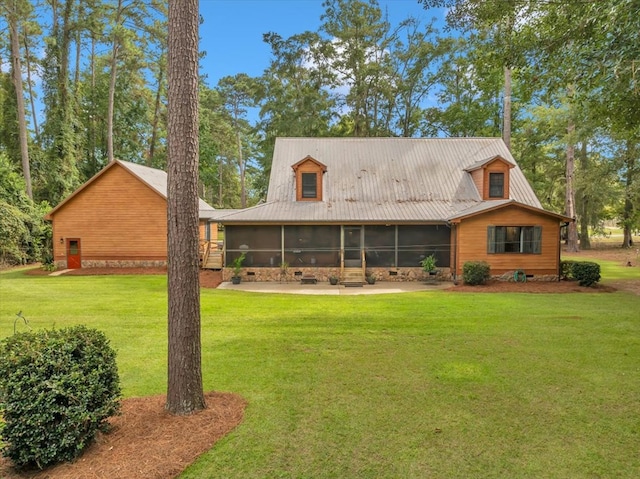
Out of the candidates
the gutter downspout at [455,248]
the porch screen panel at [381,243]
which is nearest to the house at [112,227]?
the porch screen panel at [381,243]

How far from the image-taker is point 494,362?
19.9 feet

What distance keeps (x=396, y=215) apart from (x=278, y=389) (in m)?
12.2

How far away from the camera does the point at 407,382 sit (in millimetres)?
5324

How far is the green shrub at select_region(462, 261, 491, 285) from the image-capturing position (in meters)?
14.5

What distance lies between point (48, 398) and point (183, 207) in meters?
2.11

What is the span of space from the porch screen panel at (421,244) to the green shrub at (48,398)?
14.0 m

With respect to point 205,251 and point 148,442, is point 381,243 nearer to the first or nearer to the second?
point 205,251

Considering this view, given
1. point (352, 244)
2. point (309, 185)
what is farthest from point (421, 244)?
point (309, 185)

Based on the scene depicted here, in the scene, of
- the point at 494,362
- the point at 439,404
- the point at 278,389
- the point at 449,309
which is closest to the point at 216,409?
the point at 278,389

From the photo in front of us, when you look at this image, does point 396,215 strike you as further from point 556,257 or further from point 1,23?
point 1,23

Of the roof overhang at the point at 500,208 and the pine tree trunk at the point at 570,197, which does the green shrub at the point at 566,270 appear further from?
the pine tree trunk at the point at 570,197

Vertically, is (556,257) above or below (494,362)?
above

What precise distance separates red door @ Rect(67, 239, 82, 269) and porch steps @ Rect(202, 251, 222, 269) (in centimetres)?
656

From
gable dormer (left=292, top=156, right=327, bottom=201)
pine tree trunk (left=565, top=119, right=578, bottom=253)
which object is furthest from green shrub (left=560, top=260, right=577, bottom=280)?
pine tree trunk (left=565, top=119, right=578, bottom=253)
